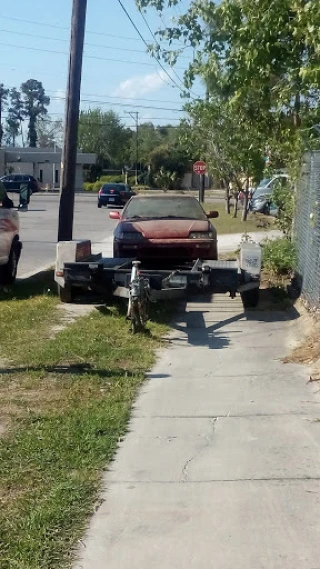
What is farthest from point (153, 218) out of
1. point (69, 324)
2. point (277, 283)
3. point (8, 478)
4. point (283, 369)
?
point (8, 478)

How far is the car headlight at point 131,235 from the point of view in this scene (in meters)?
11.9

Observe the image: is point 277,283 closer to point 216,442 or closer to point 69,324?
point 69,324

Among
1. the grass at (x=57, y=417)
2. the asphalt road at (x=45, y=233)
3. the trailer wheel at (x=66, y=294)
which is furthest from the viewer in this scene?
the asphalt road at (x=45, y=233)

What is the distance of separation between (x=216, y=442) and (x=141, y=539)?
1627 mm

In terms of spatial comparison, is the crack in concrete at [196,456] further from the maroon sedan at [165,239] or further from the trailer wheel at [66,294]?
the maroon sedan at [165,239]

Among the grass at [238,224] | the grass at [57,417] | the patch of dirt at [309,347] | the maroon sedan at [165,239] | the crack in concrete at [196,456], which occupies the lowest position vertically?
the grass at [238,224]

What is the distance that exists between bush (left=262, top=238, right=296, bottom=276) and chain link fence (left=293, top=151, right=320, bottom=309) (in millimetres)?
285

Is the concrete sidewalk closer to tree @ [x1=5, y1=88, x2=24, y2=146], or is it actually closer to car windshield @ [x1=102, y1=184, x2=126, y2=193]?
car windshield @ [x1=102, y1=184, x2=126, y2=193]

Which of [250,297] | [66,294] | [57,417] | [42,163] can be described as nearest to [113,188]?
[42,163]

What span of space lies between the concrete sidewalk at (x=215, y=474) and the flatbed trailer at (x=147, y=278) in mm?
1009

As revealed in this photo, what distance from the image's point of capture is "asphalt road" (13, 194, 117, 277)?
58.5 feet

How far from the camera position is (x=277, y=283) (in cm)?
1313


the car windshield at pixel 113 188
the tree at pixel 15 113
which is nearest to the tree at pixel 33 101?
the tree at pixel 15 113

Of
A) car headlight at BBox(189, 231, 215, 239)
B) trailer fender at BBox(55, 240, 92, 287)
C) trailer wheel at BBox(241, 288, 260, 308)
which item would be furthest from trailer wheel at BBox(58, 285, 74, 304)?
trailer wheel at BBox(241, 288, 260, 308)
